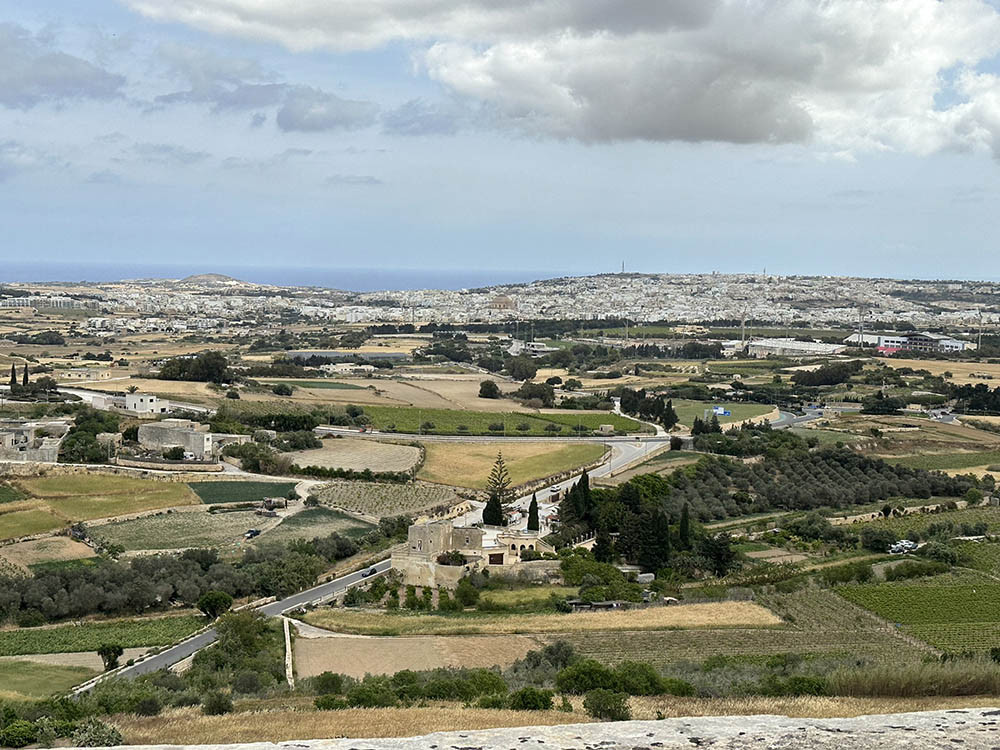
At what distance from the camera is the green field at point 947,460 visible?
49562mm

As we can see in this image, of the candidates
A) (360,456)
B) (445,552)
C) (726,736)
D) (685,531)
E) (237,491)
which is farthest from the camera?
(360,456)

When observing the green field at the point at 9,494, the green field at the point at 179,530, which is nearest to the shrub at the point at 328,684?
the green field at the point at 179,530

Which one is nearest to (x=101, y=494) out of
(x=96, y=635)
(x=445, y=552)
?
(x=96, y=635)

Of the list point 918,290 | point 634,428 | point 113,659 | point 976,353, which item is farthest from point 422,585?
point 918,290

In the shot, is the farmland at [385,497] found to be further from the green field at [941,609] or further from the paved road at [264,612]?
the green field at [941,609]

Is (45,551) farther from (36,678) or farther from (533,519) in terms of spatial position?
(533,519)

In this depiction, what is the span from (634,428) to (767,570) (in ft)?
A: 85.1

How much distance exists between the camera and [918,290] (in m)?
179

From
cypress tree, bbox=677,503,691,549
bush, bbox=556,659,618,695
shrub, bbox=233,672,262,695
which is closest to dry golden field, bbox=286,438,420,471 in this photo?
cypress tree, bbox=677,503,691,549

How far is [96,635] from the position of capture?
83.5ft

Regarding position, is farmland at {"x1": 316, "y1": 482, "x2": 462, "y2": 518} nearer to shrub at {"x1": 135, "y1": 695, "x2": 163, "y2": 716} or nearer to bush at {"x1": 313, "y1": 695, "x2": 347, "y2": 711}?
bush at {"x1": 313, "y1": 695, "x2": 347, "y2": 711}

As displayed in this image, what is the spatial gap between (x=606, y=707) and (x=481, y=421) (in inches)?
1662

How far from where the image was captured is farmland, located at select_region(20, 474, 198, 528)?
36500 millimetres

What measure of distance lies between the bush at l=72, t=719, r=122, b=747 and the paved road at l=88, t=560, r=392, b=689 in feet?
20.5
